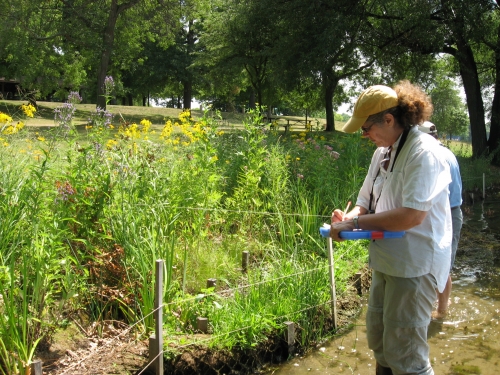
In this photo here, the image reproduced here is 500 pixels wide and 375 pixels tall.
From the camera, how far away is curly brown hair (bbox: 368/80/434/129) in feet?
8.52

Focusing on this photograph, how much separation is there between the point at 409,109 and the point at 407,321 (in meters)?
1.05

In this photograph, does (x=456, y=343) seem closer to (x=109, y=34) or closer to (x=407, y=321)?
(x=407, y=321)

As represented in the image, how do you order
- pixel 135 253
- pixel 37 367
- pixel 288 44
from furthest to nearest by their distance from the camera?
pixel 288 44 → pixel 135 253 → pixel 37 367

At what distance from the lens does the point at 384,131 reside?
104 inches

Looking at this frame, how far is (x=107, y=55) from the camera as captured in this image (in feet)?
81.3

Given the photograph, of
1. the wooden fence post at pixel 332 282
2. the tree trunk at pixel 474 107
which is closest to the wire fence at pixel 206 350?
the wooden fence post at pixel 332 282

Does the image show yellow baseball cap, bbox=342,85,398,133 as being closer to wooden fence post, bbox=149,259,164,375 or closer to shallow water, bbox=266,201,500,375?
wooden fence post, bbox=149,259,164,375

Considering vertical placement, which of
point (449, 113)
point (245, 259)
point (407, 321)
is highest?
point (449, 113)

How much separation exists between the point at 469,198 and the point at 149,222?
33.5 feet

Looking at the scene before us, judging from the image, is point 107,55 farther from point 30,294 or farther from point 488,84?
point 30,294

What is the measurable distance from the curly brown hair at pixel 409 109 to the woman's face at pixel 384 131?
24mm

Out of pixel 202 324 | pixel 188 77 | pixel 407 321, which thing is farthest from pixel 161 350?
pixel 188 77

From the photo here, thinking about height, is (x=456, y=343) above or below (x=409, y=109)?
below

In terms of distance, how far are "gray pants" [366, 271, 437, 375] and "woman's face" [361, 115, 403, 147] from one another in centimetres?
70
